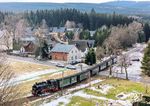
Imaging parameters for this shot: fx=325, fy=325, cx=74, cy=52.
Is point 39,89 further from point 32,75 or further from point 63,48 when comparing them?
point 63,48

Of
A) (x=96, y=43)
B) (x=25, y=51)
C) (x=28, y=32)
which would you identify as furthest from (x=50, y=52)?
(x=28, y=32)

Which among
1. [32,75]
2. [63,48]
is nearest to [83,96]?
[32,75]

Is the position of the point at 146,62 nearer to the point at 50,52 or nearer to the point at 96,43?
the point at 50,52

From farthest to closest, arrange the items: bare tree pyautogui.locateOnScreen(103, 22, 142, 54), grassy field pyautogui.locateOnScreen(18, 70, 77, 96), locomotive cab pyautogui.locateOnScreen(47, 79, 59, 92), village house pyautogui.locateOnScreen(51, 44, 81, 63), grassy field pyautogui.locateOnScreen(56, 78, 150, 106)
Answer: bare tree pyautogui.locateOnScreen(103, 22, 142, 54)
village house pyautogui.locateOnScreen(51, 44, 81, 63)
locomotive cab pyautogui.locateOnScreen(47, 79, 59, 92)
grassy field pyautogui.locateOnScreen(18, 70, 77, 96)
grassy field pyautogui.locateOnScreen(56, 78, 150, 106)

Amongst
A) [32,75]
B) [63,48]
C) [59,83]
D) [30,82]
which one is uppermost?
[63,48]

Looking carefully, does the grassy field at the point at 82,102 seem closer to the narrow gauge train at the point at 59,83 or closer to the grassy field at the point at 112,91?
the grassy field at the point at 112,91

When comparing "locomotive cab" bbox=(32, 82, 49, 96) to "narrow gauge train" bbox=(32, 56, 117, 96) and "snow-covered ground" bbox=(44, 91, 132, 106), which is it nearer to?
"narrow gauge train" bbox=(32, 56, 117, 96)

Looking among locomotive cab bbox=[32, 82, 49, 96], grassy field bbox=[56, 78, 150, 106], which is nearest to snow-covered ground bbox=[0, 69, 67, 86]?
locomotive cab bbox=[32, 82, 49, 96]
